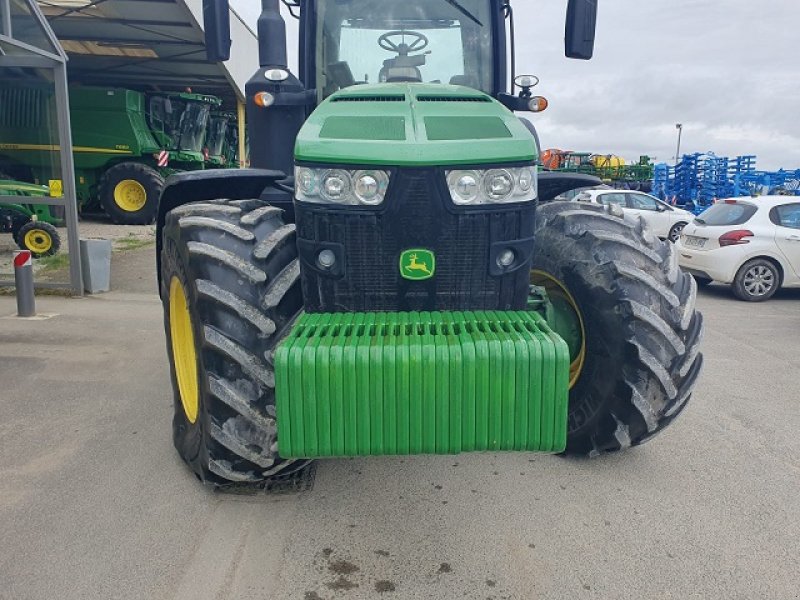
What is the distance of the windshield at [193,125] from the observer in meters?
17.3

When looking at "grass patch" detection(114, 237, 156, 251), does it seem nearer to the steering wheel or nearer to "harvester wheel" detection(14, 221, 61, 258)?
"harvester wheel" detection(14, 221, 61, 258)

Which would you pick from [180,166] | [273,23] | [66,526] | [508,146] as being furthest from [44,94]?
[508,146]

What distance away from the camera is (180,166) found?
18.1 m

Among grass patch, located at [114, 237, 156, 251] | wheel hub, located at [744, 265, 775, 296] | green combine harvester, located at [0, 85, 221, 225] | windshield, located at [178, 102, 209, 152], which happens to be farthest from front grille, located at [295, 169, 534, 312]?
windshield, located at [178, 102, 209, 152]

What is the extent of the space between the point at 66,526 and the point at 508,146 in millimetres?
2621

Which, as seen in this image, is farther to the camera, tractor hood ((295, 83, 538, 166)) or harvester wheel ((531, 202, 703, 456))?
harvester wheel ((531, 202, 703, 456))

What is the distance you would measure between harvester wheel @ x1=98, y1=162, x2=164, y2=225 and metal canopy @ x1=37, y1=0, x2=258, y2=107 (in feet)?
10.8

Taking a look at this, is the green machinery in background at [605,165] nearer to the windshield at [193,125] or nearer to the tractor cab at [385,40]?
the windshield at [193,125]

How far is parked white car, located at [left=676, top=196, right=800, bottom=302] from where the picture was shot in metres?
9.34

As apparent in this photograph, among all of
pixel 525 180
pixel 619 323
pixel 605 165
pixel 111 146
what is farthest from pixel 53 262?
pixel 605 165

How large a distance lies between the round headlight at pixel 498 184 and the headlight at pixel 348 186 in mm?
421

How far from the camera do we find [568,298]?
3352mm

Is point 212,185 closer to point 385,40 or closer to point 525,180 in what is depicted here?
point 385,40

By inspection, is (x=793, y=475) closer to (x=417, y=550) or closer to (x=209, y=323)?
(x=417, y=550)
